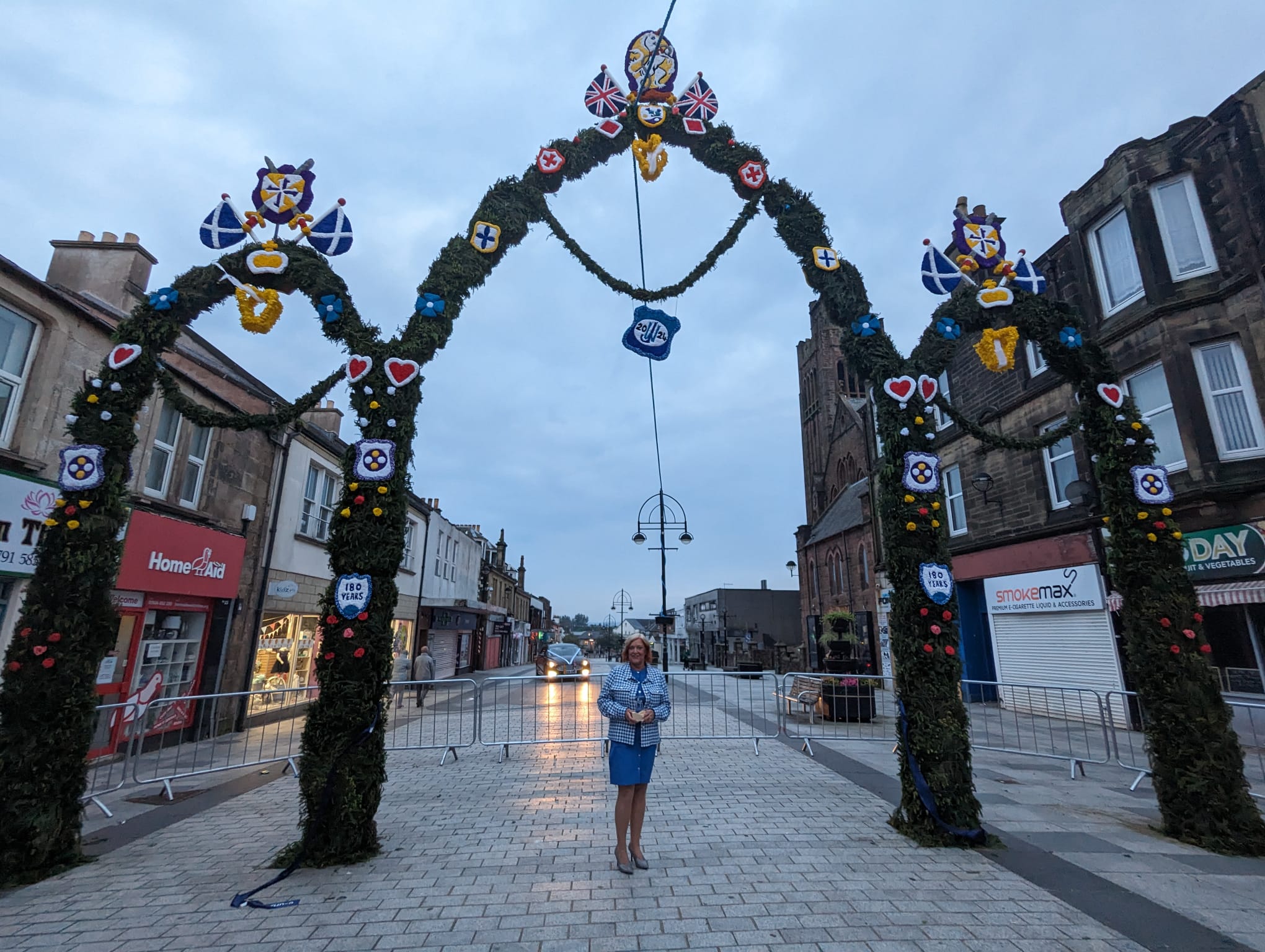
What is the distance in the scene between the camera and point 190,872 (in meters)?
4.63

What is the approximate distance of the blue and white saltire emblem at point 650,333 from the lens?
22.2 feet

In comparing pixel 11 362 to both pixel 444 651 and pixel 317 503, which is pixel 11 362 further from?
pixel 444 651

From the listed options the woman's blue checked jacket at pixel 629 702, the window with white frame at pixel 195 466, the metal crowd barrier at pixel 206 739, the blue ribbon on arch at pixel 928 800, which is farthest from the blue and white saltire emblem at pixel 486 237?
the window with white frame at pixel 195 466

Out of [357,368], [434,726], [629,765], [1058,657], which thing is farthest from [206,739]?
[1058,657]

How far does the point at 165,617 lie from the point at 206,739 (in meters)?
2.45

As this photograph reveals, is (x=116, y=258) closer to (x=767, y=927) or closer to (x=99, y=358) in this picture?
(x=99, y=358)

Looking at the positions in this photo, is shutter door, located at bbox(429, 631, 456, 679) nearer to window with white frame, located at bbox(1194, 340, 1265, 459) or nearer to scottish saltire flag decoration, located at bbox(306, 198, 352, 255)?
scottish saltire flag decoration, located at bbox(306, 198, 352, 255)

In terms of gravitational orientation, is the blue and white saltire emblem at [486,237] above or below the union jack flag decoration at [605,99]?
below

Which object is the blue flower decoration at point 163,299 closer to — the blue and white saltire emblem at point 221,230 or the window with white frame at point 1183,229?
the blue and white saltire emblem at point 221,230

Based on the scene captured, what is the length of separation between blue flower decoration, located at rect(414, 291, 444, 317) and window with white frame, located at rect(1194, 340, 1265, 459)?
1319 centimetres

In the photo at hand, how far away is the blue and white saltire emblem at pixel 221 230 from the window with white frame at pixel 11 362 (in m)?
4.25

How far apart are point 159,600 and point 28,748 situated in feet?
19.6

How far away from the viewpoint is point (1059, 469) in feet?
47.8

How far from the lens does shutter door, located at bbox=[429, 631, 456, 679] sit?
24016 millimetres
